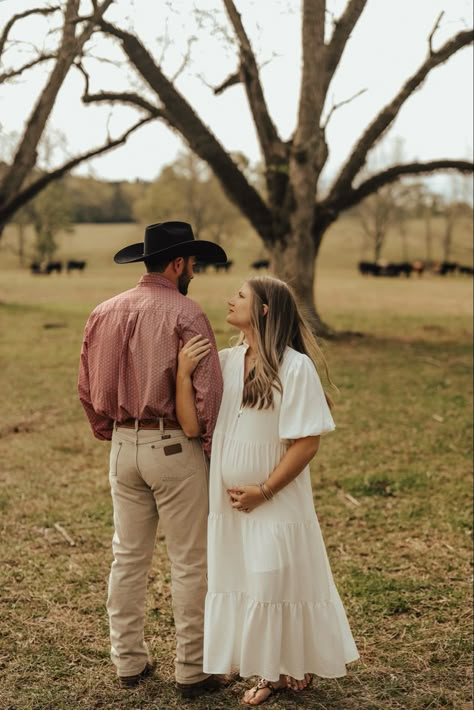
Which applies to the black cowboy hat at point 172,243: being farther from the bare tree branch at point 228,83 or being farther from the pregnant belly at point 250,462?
the bare tree branch at point 228,83

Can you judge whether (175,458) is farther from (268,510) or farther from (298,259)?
(298,259)

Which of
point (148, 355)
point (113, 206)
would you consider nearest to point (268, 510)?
point (148, 355)

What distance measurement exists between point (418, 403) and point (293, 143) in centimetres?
673

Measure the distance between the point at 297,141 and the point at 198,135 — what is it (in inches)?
72.4

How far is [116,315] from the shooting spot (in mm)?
3520

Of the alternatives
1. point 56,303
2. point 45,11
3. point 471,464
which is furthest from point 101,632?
point 56,303

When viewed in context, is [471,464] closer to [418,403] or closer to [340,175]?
[418,403]

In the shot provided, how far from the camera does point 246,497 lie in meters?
3.44

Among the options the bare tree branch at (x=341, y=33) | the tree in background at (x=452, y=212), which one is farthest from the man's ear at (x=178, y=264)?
the tree in background at (x=452, y=212)

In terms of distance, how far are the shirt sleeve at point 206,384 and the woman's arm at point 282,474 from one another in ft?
0.94

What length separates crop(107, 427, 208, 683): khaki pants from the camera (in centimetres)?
354

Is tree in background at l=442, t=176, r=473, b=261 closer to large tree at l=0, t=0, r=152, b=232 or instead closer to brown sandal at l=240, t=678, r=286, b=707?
large tree at l=0, t=0, r=152, b=232

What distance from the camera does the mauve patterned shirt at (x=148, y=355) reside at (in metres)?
3.46

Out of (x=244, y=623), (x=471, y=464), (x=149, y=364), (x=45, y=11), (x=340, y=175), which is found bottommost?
Result: (x=471, y=464)
